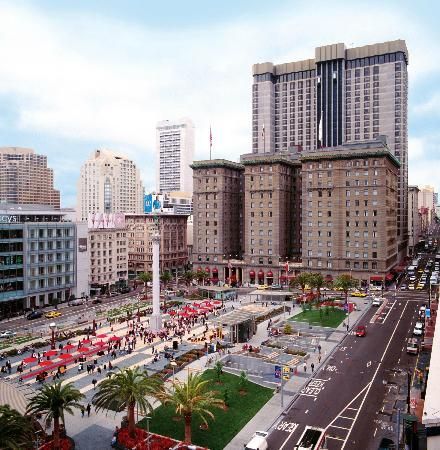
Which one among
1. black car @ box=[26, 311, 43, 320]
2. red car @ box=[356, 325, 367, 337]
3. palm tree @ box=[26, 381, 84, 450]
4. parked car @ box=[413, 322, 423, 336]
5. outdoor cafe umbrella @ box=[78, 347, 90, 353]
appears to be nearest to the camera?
palm tree @ box=[26, 381, 84, 450]

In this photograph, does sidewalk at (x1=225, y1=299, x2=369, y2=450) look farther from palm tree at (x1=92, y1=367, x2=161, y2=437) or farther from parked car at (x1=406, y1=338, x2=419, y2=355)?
parked car at (x1=406, y1=338, x2=419, y2=355)

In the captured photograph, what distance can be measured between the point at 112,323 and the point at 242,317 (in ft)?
100

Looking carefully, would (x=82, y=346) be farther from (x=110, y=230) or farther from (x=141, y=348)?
(x=110, y=230)

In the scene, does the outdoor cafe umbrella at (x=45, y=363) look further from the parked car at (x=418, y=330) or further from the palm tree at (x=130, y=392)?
the parked car at (x=418, y=330)

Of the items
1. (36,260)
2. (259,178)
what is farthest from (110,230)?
(259,178)

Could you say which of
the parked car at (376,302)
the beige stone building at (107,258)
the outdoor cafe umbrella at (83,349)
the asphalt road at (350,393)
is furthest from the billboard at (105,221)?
the asphalt road at (350,393)

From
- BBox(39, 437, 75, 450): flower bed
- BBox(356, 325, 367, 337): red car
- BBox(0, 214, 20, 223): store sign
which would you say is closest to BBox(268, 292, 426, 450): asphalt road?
BBox(356, 325, 367, 337): red car

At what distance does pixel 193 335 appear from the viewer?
80.1 meters

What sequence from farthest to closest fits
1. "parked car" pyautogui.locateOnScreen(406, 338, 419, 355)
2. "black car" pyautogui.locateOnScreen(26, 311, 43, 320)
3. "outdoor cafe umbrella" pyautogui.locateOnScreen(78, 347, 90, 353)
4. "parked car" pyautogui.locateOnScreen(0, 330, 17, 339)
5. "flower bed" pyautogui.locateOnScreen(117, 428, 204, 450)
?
"black car" pyautogui.locateOnScreen(26, 311, 43, 320) → "parked car" pyautogui.locateOnScreen(0, 330, 17, 339) → "outdoor cafe umbrella" pyautogui.locateOnScreen(78, 347, 90, 353) → "parked car" pyautogui.locateOnScreen(406, 338, 419, 355) → "flower bed" pyautogui.locateOnScreen(117, 428, 204, 450)

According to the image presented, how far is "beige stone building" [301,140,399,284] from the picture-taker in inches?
5010

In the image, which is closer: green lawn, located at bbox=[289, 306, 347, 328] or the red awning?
green lawn, located at bbox=[289, 306, 347, 328]

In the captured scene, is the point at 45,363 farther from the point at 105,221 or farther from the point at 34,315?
the point at 105,221

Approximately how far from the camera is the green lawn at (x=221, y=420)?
42.8m

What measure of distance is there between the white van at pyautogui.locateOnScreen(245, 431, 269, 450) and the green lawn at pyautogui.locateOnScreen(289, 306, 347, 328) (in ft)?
157
